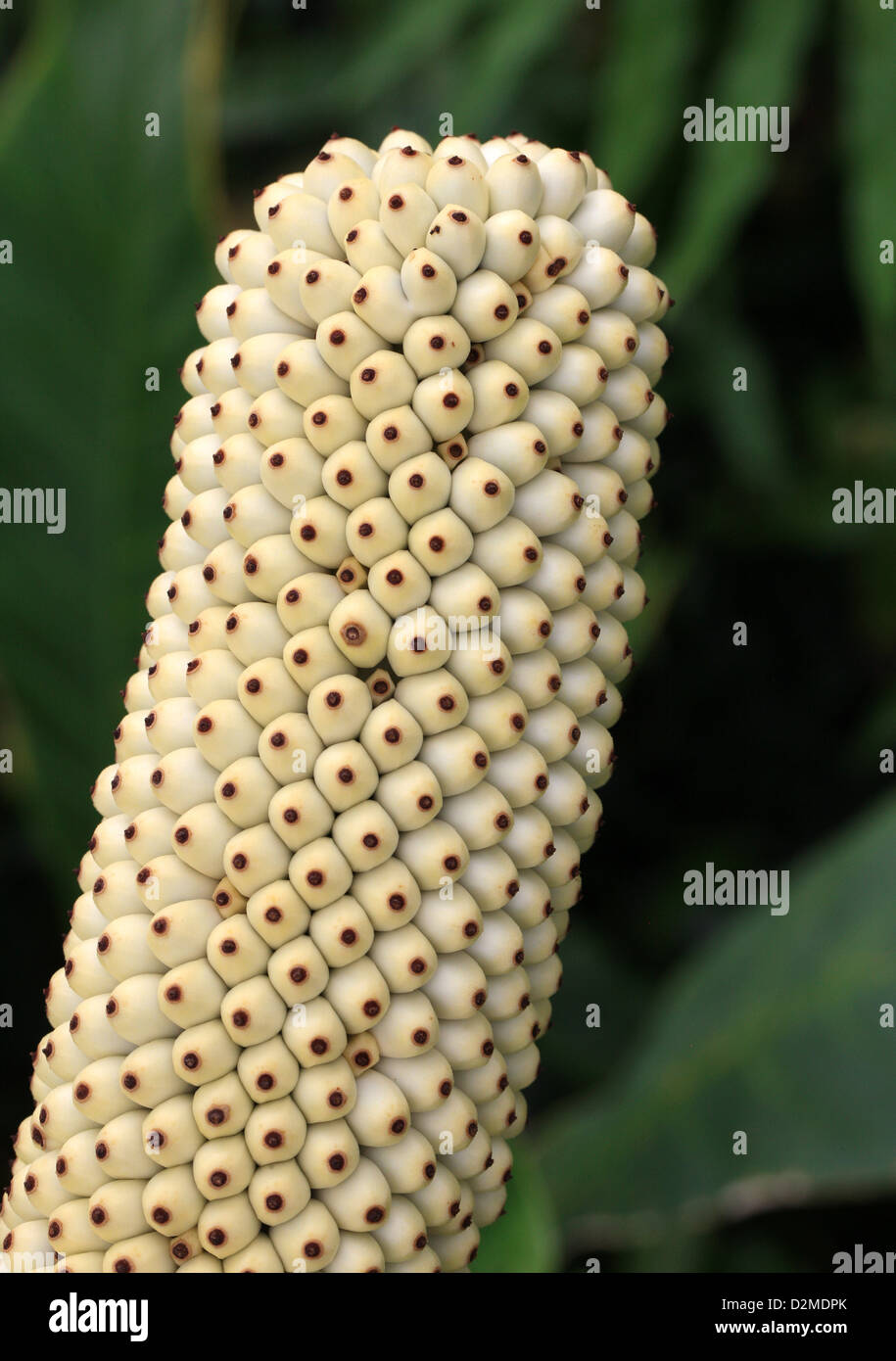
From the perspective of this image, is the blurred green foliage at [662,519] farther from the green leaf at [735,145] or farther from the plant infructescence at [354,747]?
the plant infructescence at [354,747]

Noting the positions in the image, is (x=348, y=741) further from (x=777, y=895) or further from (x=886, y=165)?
(x=886, y=165)

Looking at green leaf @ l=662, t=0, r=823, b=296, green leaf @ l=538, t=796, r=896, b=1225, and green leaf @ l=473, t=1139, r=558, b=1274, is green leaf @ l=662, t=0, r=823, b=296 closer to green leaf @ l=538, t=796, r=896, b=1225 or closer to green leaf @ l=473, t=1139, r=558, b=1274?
green leaf @ l=538, t=796, r=896, b=1225

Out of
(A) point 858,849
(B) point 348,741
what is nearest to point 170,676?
(B) point 348,741
